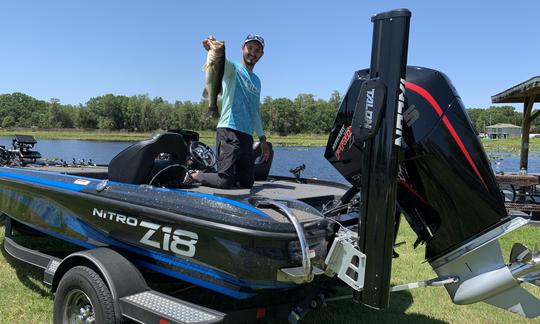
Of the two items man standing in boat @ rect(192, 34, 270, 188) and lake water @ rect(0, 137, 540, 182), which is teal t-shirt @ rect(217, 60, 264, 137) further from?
lake water @ rect(0, 137, 540, 182)

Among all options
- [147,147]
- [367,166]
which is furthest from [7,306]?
[367,166]

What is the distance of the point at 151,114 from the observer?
252ft

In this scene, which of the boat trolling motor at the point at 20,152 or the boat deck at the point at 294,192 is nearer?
the boat deck at the point at 294,192

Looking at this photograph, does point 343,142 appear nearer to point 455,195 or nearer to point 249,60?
point 455,195

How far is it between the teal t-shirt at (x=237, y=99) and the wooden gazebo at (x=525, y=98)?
7.54m

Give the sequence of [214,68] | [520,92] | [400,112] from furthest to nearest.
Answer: [520,92] → [214,68] → [400,112]

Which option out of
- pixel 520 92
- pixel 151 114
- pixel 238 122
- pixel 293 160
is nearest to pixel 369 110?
pixel 238 122

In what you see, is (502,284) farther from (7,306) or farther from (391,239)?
(7,306)

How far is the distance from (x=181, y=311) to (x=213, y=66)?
1.82 metres

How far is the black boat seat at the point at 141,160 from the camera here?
3.60 meters

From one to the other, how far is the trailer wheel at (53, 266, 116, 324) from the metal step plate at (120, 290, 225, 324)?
0.13 metres

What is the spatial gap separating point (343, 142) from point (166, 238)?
1341 millimetres

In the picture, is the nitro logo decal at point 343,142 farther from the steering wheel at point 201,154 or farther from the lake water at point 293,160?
the steering wheel at point 201,154

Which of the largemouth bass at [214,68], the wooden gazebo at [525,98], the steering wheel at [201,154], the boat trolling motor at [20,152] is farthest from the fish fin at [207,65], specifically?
the wooden gazebo at [525,98]
